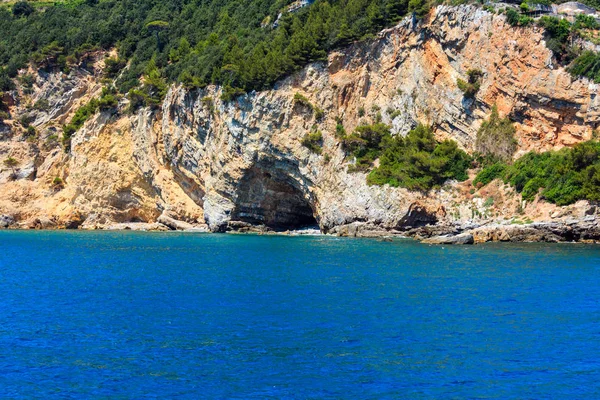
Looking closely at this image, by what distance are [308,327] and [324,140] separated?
38447mm

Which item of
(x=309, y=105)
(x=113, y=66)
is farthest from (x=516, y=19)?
(x=113, y=66)

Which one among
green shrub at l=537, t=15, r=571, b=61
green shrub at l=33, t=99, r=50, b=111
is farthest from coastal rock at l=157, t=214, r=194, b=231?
Result: green shrub at l=537, t=15, r=571, b=61

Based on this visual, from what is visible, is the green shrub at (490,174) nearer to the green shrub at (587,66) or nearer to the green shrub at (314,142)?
the green shrub at (587,66)

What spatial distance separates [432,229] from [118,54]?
47735mm

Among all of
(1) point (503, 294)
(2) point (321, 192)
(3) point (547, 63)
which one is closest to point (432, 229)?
(2) point (321, 192)

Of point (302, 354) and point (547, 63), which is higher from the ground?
point (547, 63)

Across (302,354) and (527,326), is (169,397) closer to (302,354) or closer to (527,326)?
(302,354)

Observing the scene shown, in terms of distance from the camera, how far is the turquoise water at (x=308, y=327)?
17.2m

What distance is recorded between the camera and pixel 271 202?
6419 cm

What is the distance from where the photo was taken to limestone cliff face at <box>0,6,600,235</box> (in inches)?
2082

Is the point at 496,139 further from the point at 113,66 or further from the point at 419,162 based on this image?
the point at 113,66

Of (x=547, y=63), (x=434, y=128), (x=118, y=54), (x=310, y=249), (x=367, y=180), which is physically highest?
(x=118, y=54)

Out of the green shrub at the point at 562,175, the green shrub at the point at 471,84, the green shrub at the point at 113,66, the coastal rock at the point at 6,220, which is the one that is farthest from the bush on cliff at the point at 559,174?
the coastal rock at the point at 6,220

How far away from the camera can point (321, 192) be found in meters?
58.5
